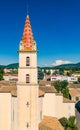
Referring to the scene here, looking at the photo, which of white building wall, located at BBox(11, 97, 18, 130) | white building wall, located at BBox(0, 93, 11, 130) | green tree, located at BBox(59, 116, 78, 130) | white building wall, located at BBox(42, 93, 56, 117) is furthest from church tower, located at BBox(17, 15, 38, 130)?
green tree, located at BBox(59, 116, 78, 130)

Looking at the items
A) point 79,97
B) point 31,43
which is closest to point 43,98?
point 31,43

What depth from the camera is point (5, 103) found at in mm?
42156

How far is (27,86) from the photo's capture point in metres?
40.5

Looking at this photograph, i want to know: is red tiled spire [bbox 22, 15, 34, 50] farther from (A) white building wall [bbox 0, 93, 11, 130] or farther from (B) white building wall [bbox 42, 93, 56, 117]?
(B) white building wall [bbox 42, 93, 56, 117]

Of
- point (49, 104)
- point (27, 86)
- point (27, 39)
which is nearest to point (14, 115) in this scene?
point (27, 86)

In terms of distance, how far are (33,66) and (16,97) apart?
558cm

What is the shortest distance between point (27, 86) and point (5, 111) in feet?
18.9

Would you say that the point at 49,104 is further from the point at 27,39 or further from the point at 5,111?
the point at 27,39

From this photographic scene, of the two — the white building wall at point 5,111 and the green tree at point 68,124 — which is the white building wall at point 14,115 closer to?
the white building wall at point 5,111

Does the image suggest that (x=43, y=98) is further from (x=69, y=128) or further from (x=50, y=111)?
(x=69, y=128)

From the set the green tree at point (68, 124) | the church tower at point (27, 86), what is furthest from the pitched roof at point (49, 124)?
the green tree at point (68, 124)

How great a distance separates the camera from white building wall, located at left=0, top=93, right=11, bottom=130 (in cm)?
4182

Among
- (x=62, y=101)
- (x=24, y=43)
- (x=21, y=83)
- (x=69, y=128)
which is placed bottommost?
(x=69, y=128)

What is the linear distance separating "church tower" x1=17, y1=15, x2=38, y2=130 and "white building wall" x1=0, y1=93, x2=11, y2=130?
2.23 meters
